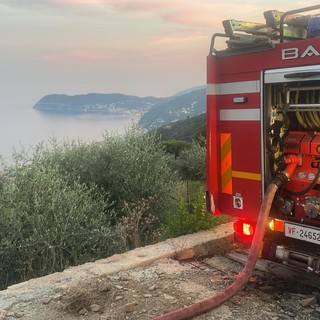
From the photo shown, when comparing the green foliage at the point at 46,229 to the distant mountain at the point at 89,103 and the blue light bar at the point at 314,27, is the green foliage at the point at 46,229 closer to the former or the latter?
the blue light bar at the point at 314,27

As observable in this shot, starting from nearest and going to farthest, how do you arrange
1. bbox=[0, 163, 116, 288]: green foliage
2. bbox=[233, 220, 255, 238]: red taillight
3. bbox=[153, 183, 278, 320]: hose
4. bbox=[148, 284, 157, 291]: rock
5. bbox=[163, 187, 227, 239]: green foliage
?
1. bbox=[153, 183, 278, 320]: hose
2. bbox=[148, 284, 157, 291]: rock
3. bbox=[233, 220, 255, 238]: red taillight
4. bbox=[0, 163, 116, 288]: green foliage
5. bbox=[163, 187, 227, 239]: green foliage

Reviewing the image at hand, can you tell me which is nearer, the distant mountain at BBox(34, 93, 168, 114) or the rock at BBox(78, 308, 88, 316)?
the rock at BBox(78, 308, 88, 316)

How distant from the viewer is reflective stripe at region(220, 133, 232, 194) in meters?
4.84

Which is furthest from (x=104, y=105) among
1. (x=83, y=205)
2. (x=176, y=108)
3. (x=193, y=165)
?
(x=83, y=205)

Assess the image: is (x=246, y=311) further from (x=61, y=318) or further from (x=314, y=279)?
(x=61, y=318)

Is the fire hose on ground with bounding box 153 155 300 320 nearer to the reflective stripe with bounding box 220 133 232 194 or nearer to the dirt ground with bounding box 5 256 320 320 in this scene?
the dirt ground with bounding box 5 256 320 320

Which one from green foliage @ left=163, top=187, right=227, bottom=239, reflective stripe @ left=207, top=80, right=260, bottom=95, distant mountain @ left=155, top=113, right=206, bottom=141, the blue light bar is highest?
the blue light bar

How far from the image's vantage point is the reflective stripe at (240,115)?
4518mm

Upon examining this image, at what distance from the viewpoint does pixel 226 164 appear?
4887mm

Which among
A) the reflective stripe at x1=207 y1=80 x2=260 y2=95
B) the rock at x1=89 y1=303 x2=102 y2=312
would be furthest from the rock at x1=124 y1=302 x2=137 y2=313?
the reflective stripe at x1=207 y1=80 x2=260 y2=95

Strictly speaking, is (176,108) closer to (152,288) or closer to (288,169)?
(288,169)

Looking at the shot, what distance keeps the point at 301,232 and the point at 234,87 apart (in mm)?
1550

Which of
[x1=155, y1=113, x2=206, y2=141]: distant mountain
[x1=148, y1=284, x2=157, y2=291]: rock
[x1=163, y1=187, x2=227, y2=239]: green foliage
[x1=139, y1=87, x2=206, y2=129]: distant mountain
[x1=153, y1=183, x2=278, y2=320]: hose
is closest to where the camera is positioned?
[x1=153, y1=183, x2=278, y2=320]: hose

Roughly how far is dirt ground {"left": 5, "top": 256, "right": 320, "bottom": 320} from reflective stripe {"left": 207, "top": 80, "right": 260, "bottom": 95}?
1.91 metres
